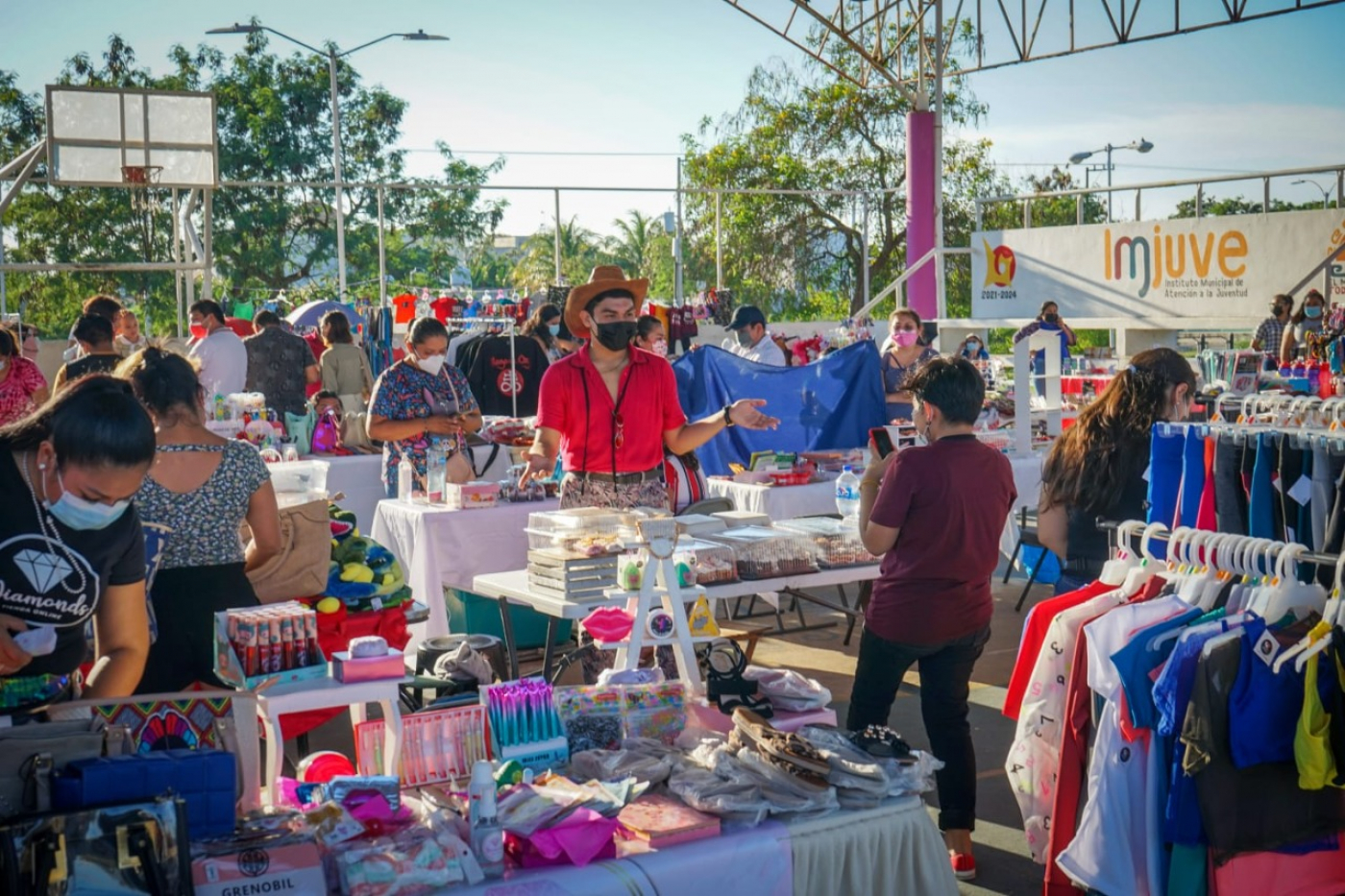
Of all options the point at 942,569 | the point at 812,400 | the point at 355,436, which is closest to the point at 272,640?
the point at 942,569

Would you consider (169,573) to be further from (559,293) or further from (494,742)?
(559,293)

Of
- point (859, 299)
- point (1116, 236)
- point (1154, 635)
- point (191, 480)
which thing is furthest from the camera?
point (859, 299)

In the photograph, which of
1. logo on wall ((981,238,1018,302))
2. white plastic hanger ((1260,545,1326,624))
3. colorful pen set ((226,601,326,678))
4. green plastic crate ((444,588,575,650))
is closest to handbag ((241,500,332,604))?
colorful pen set ((226,601,326,678))

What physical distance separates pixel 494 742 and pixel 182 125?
1215 cm

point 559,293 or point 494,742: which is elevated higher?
point 559,293

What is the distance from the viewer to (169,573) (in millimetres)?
3963

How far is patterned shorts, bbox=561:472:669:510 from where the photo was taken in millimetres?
5227

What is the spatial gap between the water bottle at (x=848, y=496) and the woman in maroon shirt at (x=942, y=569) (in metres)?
1.62

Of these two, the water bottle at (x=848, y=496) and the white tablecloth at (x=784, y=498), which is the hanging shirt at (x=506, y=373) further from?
the water bottle at (x=848, y=496)

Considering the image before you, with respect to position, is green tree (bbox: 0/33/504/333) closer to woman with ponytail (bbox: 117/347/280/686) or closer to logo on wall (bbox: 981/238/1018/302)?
logo on wall (bbox: 981/238/1018/302)

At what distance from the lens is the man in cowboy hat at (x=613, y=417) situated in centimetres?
520

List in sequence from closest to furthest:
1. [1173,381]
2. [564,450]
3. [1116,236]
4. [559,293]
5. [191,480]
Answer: [191,480], [1173,381], [564,450], [559,293], [1116,236]

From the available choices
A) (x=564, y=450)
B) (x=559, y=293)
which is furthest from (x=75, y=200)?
(x=564, y=450)

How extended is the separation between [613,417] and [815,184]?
25383 mm
